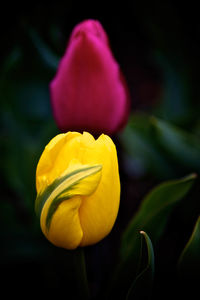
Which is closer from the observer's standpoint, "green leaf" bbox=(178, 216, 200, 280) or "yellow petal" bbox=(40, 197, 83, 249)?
"yellow petal" bbox=(40, 197, 83, 249)

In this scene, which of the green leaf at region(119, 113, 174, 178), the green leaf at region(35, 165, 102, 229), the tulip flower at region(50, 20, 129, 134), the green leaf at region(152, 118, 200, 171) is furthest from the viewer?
the green leaf at region(119, 113, 174, 178)

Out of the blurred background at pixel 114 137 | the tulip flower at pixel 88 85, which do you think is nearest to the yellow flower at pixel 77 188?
the tulip flower at pixel 88 85

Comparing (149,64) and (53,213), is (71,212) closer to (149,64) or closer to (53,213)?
(53,213)

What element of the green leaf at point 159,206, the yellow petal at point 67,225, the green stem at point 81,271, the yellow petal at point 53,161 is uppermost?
the yellow petal at point 53,161

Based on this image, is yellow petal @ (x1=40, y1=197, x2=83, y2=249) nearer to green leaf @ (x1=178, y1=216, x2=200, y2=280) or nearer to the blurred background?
green leaf @ (x1=178, y1=216, x2=200, y2=280)

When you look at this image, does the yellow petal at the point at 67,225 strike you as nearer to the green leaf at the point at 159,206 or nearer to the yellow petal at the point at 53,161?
the yellow petal at the point at 53,161

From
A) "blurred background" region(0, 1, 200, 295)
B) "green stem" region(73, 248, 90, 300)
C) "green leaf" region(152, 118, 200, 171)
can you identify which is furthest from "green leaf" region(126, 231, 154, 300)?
Result: "green leaf" region(152, 118, 200, 171)

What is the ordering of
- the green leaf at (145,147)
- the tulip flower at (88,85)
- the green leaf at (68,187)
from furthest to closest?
the green leaf at (145,147) → the tulip flower at (88,85) → the green leaf at (68,187)

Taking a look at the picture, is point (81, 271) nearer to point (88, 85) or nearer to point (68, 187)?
point (68, 187)
